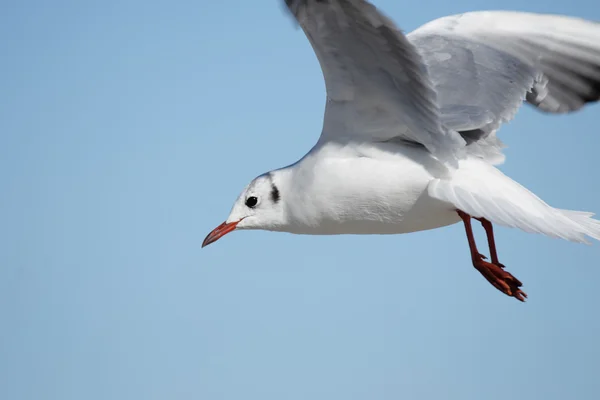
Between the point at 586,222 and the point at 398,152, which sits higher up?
the point at 398,152

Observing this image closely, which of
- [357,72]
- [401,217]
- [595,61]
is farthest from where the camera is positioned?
[595,61]

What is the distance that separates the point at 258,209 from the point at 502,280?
1.07m

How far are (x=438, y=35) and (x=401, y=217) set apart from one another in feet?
4.27

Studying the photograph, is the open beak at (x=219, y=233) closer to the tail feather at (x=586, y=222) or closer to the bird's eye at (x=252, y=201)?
the bird's eye at (x=252, y=201)

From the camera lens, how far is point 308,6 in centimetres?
330

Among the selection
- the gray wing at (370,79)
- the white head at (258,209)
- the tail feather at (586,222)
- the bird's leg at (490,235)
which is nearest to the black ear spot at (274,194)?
the white head at (258,209)

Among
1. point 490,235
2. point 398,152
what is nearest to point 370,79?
point 398,152

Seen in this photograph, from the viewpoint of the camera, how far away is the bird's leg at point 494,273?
3.78m

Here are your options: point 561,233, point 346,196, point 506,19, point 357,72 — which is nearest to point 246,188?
point 346,196

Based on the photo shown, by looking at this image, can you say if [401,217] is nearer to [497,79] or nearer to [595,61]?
[497,79]

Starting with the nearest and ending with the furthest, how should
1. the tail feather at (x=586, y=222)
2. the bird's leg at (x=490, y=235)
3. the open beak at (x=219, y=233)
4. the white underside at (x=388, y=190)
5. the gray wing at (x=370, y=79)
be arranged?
the gray wing at (x=370, y=79) < the tail feather at (x=586, y=222) < the white underside at (x=388, y=190) < the bird's leg at (x=490, y=235) < the open beak at (x=219, y=233)

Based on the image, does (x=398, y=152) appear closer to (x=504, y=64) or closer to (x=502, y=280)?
(x=502, y=280)

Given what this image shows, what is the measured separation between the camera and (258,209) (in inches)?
159

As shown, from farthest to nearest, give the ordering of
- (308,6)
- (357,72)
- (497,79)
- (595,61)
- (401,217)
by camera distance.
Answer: (595,61)
(497,79)
(401,217)
(357,72)
(308,6)
